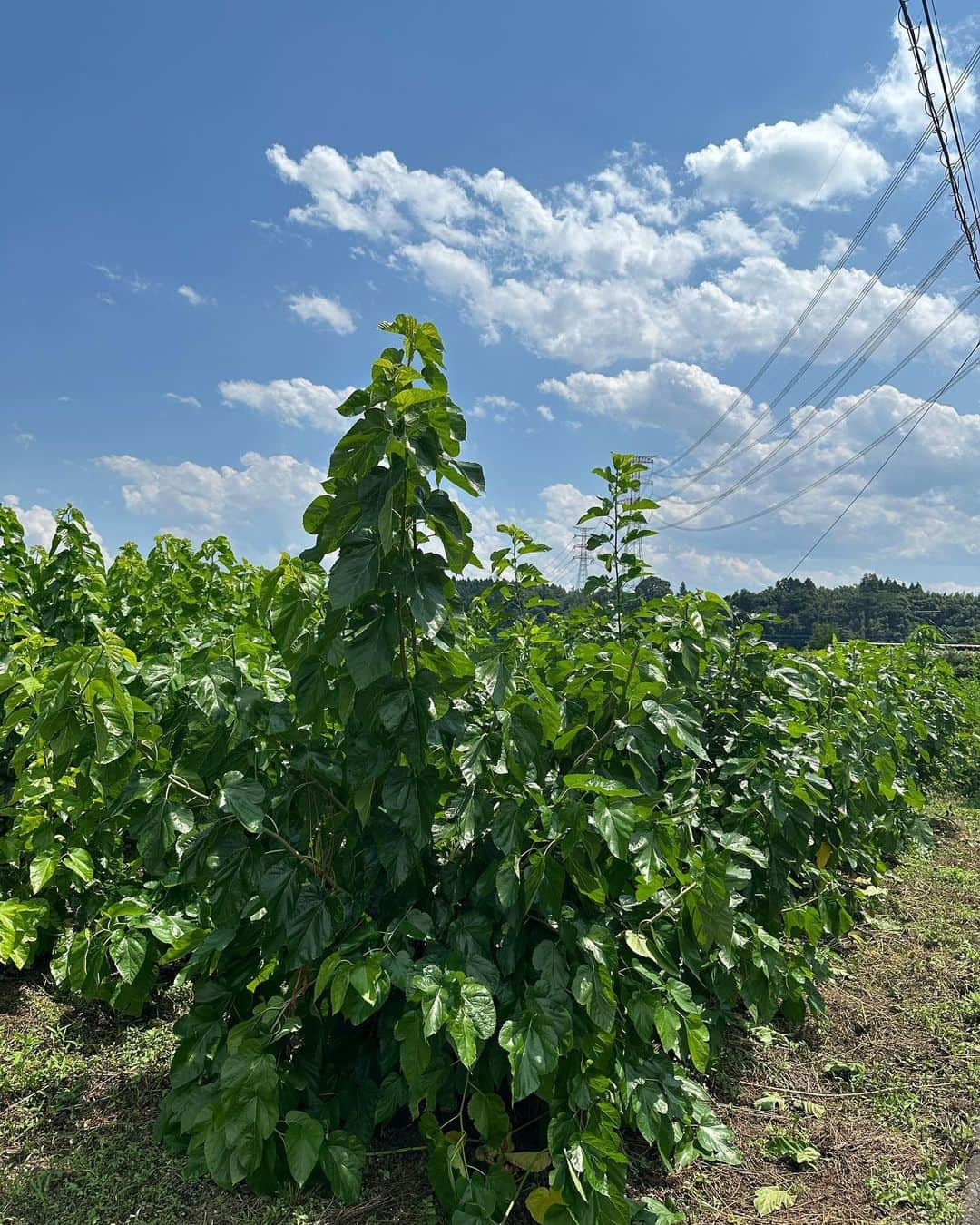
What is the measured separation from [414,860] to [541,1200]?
991mm

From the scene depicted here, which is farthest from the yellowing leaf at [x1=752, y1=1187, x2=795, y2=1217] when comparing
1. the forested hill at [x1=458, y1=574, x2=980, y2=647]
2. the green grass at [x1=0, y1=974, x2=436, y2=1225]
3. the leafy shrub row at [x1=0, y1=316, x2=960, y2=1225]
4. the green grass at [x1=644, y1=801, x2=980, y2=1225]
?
the forested hill at [x1=458, y1=574, x2=980, y2=647]

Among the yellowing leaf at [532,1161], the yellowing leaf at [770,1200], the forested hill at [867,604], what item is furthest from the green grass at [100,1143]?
the forested hill at [867,604]

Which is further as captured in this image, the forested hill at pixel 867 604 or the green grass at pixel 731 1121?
the forested hill at pixel 867 604

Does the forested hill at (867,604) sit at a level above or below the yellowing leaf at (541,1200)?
above

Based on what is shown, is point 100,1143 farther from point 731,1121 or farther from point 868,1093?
point 868,1093

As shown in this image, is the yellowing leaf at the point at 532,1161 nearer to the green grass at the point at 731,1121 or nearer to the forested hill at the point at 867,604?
the green grass at the point at 731,1121

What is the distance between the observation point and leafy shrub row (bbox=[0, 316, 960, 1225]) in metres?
1.92

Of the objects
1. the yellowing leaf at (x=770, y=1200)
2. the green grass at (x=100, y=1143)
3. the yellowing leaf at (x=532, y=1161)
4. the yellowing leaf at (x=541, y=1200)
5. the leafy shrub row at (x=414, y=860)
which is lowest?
the yellowing leaf at (x=770, y=1200)

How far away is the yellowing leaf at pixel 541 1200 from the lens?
2.11 meters

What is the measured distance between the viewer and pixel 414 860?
6.87 ft

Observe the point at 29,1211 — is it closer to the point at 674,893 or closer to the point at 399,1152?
the point at 399,1152

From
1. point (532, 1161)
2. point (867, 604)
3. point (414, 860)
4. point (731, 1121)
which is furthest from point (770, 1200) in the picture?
point (867, 604)

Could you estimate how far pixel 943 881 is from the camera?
599 centimetres

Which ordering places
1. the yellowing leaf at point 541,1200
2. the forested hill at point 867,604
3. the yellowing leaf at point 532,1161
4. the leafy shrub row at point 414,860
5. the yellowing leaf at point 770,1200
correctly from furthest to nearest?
the forested hill at point 867,604 → the yellowing leaf at point 770,1200 → the yellowing leaf at point 532,1161 → the yellowing leaf at point 541,1200 → the leafy shrub row at point 414,860
